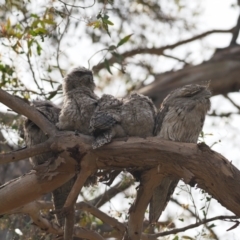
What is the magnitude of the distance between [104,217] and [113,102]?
1478mm

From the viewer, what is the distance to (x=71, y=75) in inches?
277

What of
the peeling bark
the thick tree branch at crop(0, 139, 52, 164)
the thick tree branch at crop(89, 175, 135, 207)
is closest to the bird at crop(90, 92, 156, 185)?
the thick tree branch at crop(0, 139, 52, 164)

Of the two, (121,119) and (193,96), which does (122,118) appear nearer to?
(121,119)

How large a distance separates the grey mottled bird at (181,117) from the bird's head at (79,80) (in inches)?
35.3

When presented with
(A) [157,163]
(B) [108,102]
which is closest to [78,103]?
(B) [108,102]

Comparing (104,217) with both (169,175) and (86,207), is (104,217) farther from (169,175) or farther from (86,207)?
(169,175)

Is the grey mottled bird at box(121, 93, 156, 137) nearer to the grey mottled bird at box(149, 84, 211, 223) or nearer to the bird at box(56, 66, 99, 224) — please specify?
the grey mottled bird at box(149, 84, 211, 223)

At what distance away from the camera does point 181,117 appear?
20.2 feet

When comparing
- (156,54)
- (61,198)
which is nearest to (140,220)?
(61,198)

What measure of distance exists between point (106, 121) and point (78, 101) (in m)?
0.73

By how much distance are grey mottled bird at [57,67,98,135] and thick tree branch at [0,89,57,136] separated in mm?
242

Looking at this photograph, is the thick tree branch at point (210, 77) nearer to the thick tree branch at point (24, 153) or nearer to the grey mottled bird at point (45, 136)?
the grey mottled bird at point (45, 136)

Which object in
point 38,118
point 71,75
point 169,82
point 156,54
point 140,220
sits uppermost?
point 156,54

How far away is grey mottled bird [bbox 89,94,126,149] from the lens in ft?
19.2
